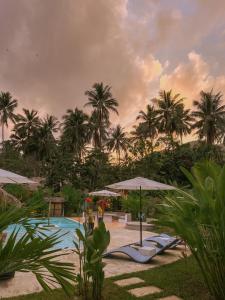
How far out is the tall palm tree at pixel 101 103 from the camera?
35.3 m

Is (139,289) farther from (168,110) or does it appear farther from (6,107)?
(6,107)

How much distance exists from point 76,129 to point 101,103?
192 inches

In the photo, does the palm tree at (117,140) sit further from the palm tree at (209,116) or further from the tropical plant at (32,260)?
the tropical plant at (32,260)

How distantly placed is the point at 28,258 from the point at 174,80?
535 inches

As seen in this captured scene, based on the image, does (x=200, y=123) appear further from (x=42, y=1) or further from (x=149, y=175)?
(x=42, y=1)

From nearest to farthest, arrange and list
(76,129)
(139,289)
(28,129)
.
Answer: (139,289) < (76,129) < (28,129)

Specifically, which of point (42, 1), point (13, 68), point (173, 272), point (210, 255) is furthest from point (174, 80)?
point (210, 255)

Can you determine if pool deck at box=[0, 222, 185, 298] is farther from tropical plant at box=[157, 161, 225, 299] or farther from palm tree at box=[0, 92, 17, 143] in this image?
palm tree at box=[0, 92, 17, 143]

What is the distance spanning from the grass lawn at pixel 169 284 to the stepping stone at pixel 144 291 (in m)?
0.11

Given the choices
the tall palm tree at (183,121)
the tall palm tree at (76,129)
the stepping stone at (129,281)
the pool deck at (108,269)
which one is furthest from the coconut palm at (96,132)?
the stepping stone at (129,281)

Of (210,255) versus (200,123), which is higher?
(200,123)

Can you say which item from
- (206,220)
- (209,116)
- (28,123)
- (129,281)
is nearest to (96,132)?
(28,123)

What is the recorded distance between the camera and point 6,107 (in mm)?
38875

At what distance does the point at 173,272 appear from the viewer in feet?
20.7
